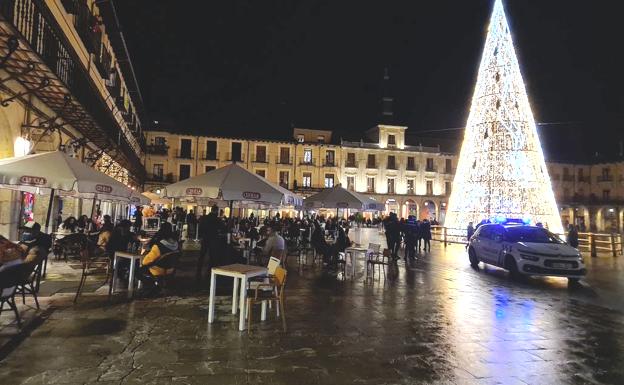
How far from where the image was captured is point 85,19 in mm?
14703

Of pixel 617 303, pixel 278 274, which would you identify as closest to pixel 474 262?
pixel 617 303

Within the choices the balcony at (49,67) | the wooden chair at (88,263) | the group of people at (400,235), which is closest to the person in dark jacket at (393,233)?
the group of people at (400,235)

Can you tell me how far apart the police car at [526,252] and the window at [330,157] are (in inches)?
1408

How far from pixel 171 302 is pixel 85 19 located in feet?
42.8

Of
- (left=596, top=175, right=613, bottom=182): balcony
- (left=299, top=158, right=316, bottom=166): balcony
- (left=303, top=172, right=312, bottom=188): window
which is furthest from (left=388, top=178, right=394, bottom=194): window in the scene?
(left=596, top=175, right=613, bottom=182): balcony

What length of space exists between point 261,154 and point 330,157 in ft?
27.6

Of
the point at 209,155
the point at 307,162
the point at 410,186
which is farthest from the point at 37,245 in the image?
the point at 410,186

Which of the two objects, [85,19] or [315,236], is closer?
[315,236]

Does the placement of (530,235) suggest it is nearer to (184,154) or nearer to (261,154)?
(261,154)

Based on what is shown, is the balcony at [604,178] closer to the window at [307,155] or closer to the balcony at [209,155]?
the window at [307,155]

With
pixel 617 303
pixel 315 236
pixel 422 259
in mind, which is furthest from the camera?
pixel 422 259

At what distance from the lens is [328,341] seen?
484 cm

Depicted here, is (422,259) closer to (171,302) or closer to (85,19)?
(171,302)

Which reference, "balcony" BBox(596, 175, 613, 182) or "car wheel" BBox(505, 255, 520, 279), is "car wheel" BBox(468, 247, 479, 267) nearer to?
"car wheel" BBox(505, 255, 520, 279)
